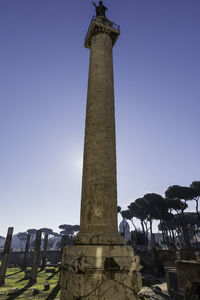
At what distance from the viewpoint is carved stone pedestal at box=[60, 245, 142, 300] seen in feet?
13.7

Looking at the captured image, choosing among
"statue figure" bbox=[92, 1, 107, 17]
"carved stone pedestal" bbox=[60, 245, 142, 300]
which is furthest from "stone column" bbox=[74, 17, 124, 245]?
"statue figure" bbox=[92, 1, 107, 17]

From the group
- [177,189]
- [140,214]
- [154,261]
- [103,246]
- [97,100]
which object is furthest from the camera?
[140,214]

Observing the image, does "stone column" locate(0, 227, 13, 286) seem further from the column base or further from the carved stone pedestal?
the column base

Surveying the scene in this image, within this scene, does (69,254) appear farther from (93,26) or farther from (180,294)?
(180,294)

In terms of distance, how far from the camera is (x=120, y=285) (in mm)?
4359

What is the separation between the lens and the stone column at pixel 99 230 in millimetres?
4253

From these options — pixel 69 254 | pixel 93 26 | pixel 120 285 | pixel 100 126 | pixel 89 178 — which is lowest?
pixel 120 285

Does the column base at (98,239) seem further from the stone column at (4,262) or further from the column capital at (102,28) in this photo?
the stone column at (4,262)

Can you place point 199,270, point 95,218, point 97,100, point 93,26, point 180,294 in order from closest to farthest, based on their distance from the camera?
point 95,218 < point 97,100 < point 93,26 < point 199,270 < point 180,294

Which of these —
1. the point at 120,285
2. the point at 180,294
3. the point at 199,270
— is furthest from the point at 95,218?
the point at 180,294

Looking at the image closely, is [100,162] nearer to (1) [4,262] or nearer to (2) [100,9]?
(2) [100,9]

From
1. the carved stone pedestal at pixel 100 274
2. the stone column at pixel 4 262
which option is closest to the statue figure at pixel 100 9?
the carved stone pedestal at pixel 100 274

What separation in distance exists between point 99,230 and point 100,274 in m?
1.02

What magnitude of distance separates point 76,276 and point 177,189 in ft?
152
